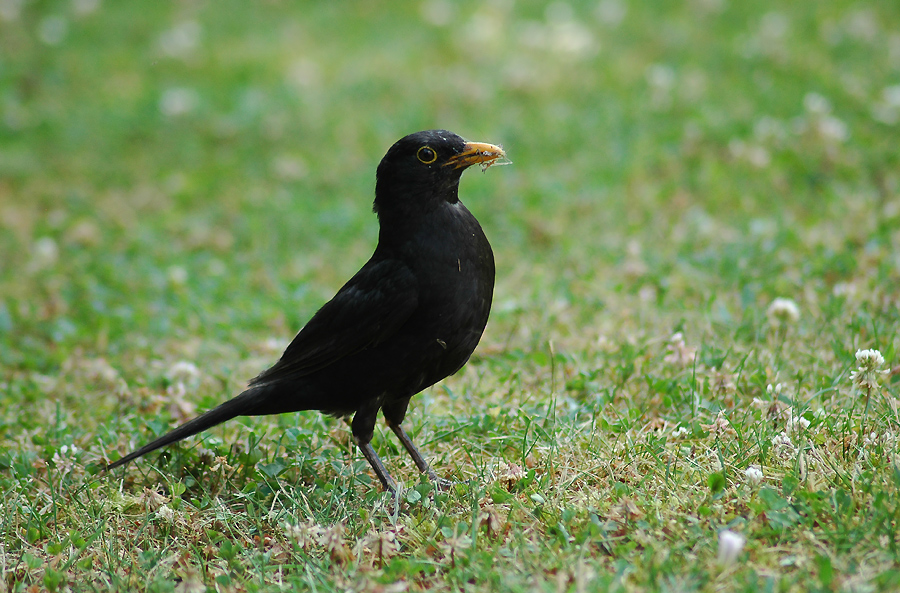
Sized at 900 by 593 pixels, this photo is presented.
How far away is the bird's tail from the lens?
3393 millimetres

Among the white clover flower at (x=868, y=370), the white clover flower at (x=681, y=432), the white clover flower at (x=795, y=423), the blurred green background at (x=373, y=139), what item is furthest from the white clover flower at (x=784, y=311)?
the white clover flower at (x=681, y=432)

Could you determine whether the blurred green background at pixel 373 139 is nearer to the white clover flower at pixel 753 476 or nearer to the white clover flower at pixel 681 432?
the white clover flower at pixel 681 432

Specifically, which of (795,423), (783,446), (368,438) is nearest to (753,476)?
(783,446)

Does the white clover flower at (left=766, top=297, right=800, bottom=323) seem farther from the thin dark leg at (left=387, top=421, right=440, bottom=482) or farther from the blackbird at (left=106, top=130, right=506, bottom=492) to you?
the thin dark leg at (left=387, top=421, right=440, bottom=482)

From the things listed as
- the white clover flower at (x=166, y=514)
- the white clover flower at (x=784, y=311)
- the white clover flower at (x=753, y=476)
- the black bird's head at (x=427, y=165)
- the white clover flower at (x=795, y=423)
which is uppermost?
the black bird's head at (x=427, y=165)

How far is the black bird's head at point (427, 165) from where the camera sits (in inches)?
135

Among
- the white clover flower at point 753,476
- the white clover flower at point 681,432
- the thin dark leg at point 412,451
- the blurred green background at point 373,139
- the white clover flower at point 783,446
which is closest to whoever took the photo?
the white clover flower at point 753,476

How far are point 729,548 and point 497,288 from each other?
330cm

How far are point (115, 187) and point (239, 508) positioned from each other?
5158 mm

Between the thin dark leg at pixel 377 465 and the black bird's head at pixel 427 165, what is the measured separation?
3.05 feet

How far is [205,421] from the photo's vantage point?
3422 millimetres

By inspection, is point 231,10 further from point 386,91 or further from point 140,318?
point 140,318

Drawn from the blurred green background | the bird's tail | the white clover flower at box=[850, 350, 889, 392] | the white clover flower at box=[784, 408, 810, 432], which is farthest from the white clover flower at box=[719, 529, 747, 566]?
the blurred green background

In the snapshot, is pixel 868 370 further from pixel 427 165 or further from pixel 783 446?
pixel 427 165
